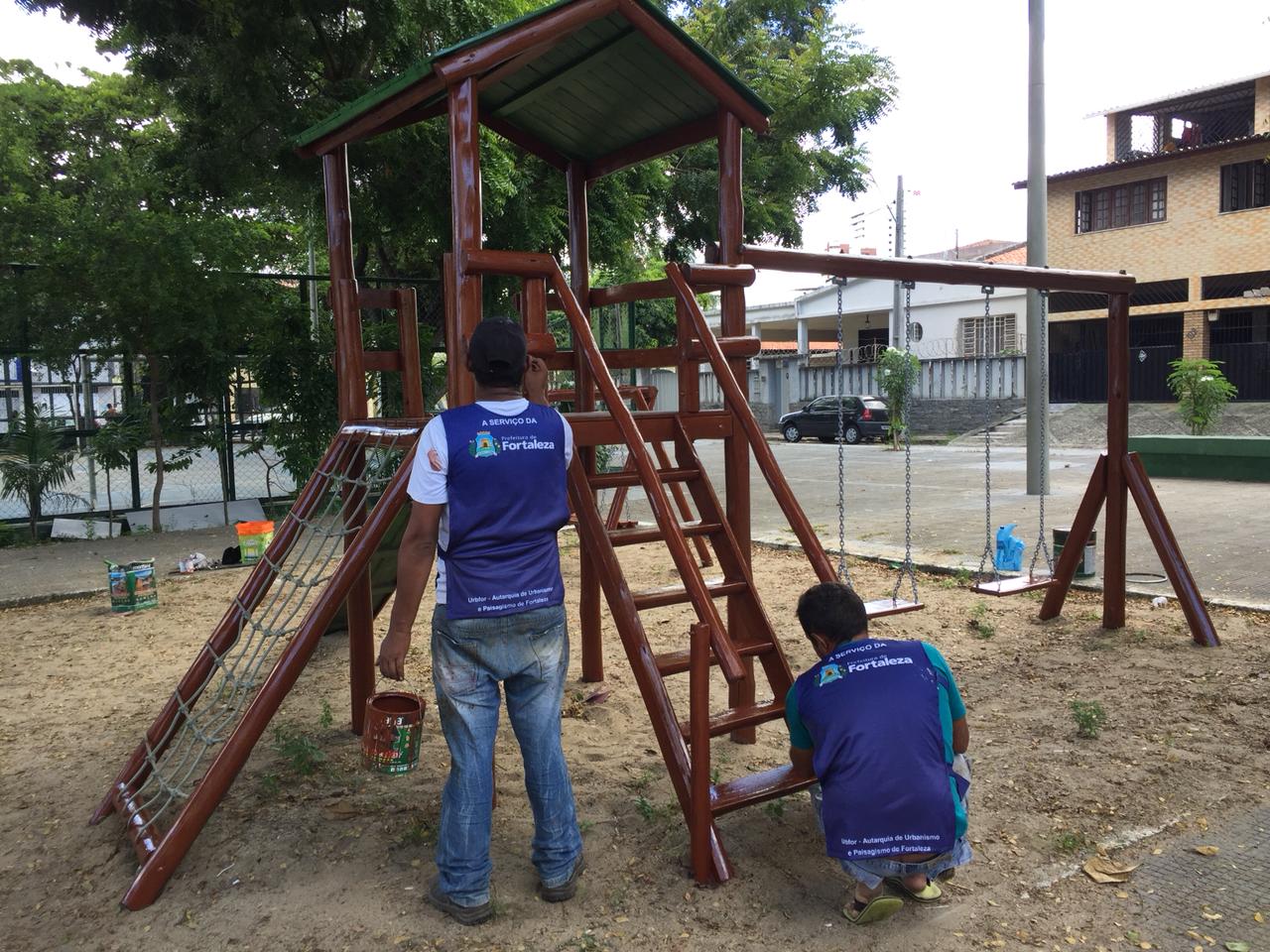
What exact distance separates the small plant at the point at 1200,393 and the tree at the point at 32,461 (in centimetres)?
1768

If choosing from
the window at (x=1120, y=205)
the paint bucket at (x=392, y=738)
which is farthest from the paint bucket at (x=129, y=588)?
the window at (x=1120, y=205)

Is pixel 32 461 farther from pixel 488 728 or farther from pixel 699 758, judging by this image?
pixel 699 758

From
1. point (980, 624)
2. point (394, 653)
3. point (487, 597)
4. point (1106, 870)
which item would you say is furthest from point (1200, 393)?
point (394, 653)

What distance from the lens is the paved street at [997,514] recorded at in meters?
8.23

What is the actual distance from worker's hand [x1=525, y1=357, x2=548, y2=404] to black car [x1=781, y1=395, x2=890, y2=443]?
21.9 meters

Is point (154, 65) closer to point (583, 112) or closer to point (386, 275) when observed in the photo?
point (386, 275)

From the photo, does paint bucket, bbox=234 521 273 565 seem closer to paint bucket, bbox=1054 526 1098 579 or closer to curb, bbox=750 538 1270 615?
curb, bbox=750 538 1270 615

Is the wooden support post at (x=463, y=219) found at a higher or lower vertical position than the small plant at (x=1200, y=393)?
higher

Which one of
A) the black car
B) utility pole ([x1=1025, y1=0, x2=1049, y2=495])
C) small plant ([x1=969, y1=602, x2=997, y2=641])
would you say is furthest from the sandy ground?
the black car

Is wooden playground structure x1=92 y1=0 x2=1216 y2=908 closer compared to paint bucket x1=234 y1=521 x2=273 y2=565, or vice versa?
wooden playground structure x1=92 y1=0 x2=1216 y2=908

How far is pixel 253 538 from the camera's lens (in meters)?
8.95

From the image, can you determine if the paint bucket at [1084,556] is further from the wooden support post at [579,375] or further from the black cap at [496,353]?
the black cap at [496,353]

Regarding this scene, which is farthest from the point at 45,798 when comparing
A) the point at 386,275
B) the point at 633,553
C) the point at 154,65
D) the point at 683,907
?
the point at 386,275

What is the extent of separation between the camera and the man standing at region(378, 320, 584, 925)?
2893mm
